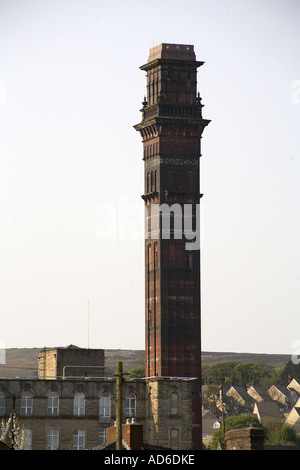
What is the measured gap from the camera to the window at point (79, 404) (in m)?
124

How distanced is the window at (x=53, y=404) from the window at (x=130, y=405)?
692 centimetres

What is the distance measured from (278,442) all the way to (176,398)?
2851 inches

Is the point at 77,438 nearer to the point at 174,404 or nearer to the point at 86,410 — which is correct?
the point at 86,410

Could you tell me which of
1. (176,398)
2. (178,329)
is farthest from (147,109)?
(176,398)

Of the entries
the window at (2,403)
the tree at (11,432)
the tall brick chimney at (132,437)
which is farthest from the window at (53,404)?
the tall brick chimney at (132,437)

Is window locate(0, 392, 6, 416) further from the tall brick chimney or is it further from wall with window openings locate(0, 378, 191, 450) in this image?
the tall brick chimney

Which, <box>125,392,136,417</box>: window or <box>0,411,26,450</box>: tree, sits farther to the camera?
<box>125,392,136,417</box>: window

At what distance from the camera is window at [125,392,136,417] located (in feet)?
411

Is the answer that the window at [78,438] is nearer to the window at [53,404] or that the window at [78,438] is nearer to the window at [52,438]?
the window at [52,438]

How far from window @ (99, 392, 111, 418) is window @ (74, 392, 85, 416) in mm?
1812

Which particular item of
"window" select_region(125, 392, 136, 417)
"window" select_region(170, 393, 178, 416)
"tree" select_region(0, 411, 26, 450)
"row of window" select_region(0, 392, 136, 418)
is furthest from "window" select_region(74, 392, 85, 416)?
"window" select_region(170, 393, 178, 416)

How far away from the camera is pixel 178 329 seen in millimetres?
139375

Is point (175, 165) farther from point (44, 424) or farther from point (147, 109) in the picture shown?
point (44, 424)
